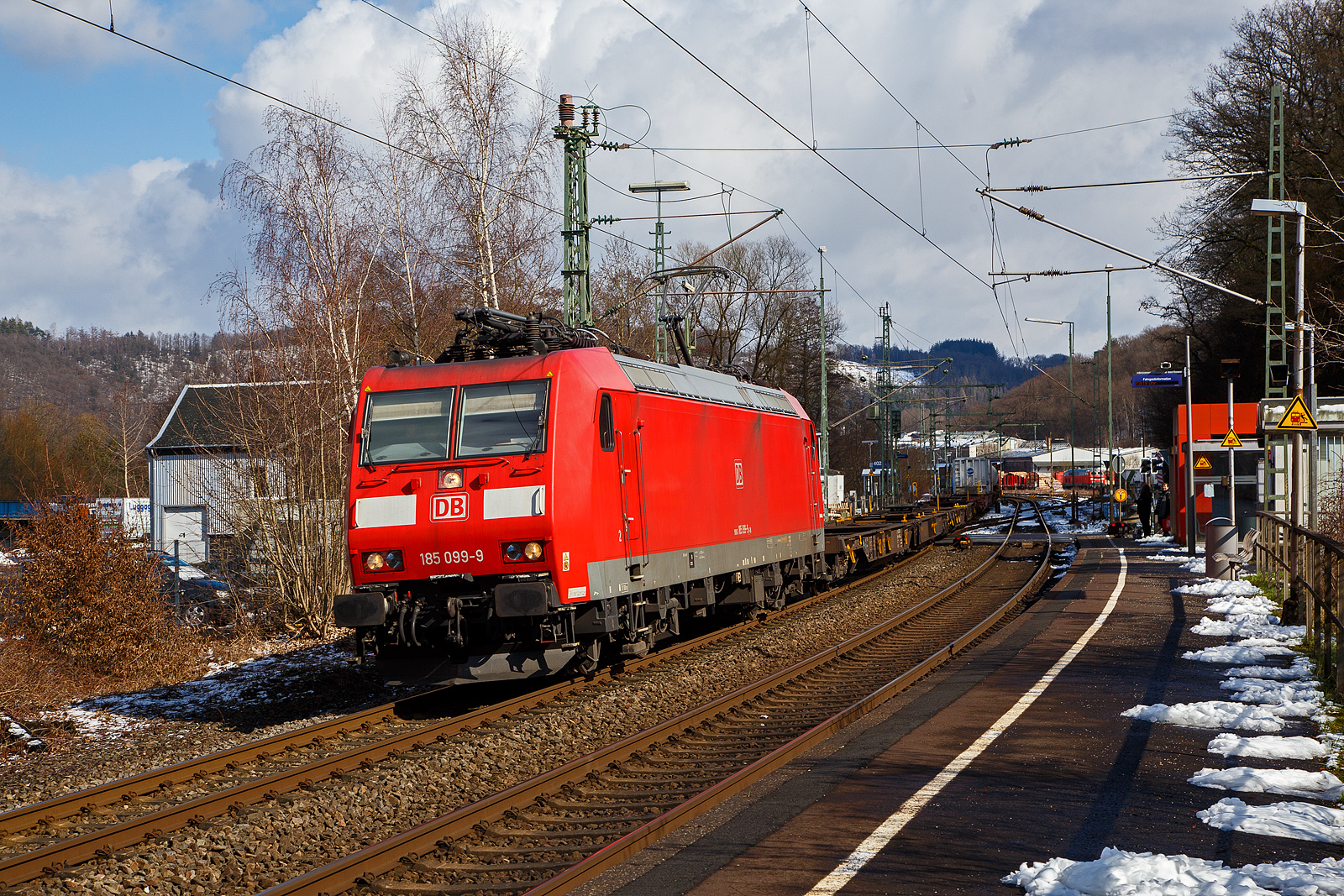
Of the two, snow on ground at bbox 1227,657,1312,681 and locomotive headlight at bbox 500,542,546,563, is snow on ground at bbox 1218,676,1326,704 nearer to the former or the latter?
snow on ground at bbox 1227,657,1312,681

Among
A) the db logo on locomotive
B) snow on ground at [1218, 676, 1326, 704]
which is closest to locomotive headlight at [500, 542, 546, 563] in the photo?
the db logo on locomotive

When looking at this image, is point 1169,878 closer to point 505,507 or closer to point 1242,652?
point 505,507

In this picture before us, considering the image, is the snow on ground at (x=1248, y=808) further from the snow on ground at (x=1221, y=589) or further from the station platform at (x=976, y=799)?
the snow on ground at (x=1221, y=589)

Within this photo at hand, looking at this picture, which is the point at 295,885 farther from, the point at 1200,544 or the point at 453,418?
the point at 1200,544

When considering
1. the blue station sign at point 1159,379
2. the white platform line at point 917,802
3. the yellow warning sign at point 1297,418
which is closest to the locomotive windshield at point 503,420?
the white platform line at point 917,802

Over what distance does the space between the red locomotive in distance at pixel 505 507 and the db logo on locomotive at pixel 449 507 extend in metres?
0.01

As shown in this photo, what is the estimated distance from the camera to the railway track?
272 inches

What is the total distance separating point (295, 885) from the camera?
19.1 feet

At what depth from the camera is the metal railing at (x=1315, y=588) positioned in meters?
9.62

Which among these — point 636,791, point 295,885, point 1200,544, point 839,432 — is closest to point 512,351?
point 636,791

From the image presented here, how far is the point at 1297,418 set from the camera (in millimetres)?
16078

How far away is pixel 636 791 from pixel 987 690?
14.0 ft

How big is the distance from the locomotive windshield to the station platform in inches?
162

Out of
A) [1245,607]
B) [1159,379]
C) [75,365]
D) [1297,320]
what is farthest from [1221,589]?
[75,365]
